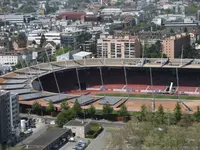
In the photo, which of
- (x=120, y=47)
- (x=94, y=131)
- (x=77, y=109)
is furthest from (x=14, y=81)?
(x=120, y=47)

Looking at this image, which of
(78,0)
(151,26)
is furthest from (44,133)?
(78,0)

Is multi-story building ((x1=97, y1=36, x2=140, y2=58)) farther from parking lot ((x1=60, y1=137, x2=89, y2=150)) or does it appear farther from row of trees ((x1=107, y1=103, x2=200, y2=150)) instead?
row of trees ((x1=107, y1=103, x2=200, y2=150))

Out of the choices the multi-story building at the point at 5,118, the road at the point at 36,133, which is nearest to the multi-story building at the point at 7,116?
the multi-story building at the point at 5,118

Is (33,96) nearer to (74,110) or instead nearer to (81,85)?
(74,110)

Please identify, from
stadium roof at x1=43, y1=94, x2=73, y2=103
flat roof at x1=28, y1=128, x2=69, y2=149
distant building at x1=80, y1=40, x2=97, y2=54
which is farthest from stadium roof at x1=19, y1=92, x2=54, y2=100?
distant building at x1=80, y1=40, x2=97, y2=54

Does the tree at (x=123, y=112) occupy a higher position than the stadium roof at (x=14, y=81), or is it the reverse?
the stadium roof at (x=14, y=81)

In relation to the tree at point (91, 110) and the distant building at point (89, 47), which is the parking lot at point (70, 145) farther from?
the distant building at point (89, 47)
